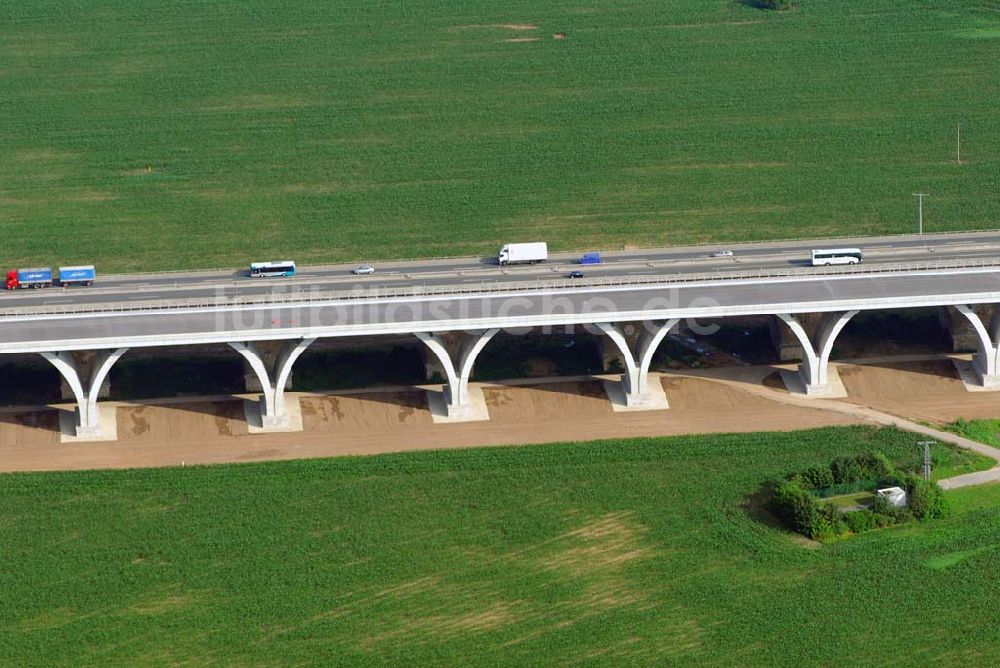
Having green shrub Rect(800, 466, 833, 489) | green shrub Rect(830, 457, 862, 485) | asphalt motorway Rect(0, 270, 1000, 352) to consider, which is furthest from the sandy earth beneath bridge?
green shrub Rect(800, 466, 833, 489)

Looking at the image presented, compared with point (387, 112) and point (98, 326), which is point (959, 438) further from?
point (387, 112)

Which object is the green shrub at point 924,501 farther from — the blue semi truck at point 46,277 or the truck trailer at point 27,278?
the truck trailer at point 27,278

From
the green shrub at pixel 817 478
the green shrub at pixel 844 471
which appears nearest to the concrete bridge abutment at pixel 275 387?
the green shrub at pixel 817 478

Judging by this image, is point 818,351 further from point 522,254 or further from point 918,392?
point 522,254

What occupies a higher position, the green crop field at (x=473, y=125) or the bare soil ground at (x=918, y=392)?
the green crop field at (x=473, y=125)

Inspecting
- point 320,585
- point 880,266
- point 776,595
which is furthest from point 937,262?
point 320,585

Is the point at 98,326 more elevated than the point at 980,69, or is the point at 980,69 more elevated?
the point at 980,69
